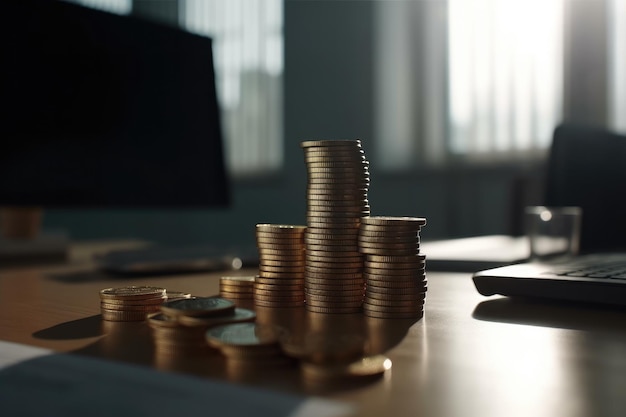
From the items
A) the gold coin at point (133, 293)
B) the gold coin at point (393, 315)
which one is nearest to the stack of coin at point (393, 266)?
the gold coin at point (393, 315)

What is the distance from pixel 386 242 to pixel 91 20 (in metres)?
0.99

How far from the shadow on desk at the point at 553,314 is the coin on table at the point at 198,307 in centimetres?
29

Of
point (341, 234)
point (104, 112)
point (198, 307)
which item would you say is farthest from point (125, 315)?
point (104, 112)

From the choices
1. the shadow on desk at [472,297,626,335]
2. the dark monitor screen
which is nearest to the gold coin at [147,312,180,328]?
the shadow on desk at [472,297,626,335]

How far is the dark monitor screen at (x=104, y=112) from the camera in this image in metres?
1.26

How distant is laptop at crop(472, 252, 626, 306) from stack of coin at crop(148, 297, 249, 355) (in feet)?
1.11

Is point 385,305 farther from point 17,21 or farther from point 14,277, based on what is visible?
point 17,21

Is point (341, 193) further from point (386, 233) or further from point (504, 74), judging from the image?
point (504, 74)

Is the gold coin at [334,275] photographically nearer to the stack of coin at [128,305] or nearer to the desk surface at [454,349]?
the desk surface at [454,349]

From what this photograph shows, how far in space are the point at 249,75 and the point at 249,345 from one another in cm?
365

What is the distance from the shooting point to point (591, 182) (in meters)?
1.88

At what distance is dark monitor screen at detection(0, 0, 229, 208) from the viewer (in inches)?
49.7

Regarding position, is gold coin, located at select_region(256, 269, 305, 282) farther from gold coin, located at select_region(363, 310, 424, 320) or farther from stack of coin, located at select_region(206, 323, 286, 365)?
stack of coin, located at select_region(206, 323, 286, 365)

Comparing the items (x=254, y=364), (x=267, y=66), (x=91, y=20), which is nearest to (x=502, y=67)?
(x=267, y=66)
